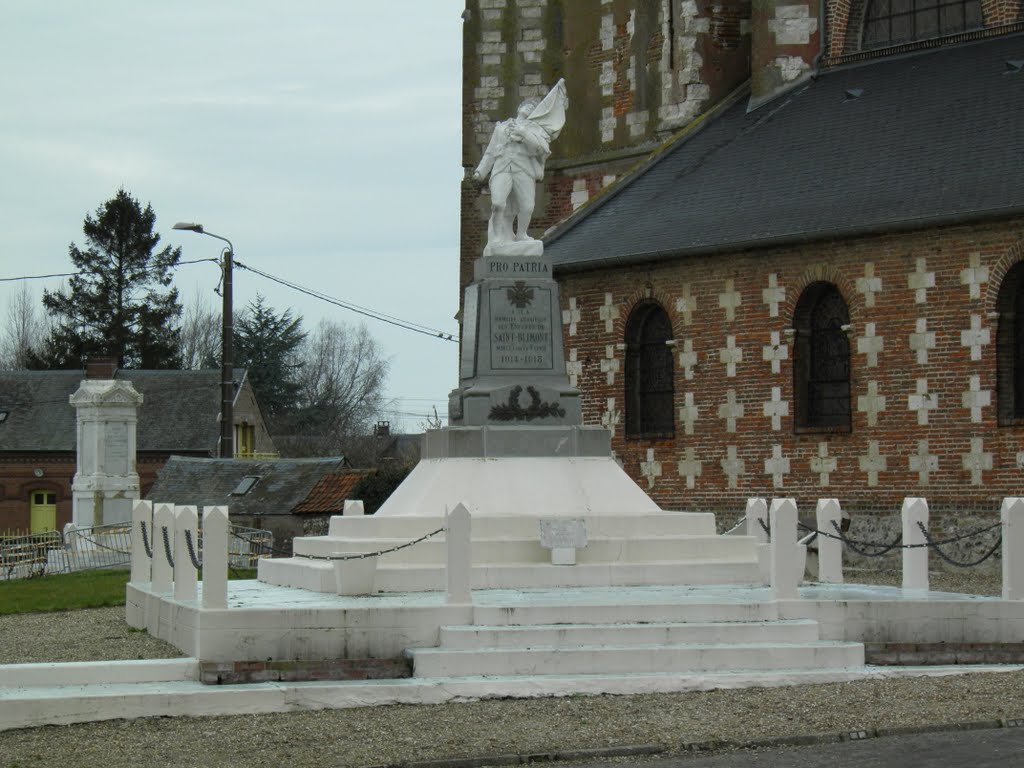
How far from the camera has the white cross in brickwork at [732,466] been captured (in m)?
28.5

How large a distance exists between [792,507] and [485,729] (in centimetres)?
427

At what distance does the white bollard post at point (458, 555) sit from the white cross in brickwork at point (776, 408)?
548 inches

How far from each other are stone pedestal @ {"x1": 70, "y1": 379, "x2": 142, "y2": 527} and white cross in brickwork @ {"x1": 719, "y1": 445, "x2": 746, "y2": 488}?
18.3 metres

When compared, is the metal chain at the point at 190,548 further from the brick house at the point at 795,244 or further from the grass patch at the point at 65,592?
the brick house at the point at 795,244

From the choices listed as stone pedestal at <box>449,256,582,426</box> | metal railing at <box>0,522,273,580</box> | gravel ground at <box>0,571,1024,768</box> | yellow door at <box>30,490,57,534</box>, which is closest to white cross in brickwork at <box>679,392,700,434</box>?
metal railing at <box>0,522,273,580</box>

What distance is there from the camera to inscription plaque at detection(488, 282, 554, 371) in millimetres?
18906

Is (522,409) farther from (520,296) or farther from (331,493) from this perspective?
(331,493)

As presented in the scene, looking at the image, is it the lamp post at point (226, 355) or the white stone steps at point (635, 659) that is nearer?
the white stone steps at point (635, 659)

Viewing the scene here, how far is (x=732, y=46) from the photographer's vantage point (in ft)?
108

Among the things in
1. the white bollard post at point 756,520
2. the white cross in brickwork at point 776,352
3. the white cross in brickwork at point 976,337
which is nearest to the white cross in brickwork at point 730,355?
the white cross in brickwork at point 776,352

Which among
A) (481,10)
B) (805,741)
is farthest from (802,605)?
(481,10)

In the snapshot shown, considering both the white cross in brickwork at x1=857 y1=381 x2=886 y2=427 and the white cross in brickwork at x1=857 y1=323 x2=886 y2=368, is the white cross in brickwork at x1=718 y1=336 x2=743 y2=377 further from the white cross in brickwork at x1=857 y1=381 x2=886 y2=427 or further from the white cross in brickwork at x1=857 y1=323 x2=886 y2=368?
the white cross in brickwork at x1=857 y1=381 x2=886 y2=427

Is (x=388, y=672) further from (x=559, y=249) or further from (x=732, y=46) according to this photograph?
(x=732, y=46)

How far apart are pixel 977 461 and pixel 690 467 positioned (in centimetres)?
536
